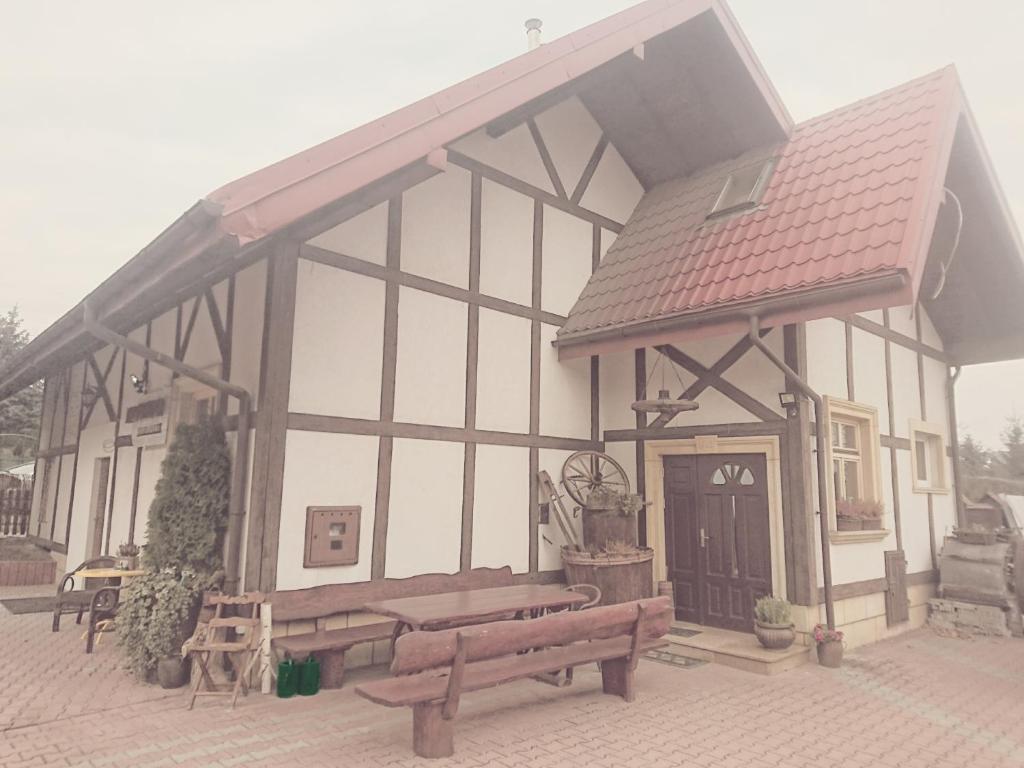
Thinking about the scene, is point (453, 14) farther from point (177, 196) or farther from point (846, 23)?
point (177, 196)

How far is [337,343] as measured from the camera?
598cm

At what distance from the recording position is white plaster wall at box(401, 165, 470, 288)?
6672 mm

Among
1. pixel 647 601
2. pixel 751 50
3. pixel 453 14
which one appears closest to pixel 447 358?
pixel 647 601

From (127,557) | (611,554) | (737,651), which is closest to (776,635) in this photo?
(737,651)

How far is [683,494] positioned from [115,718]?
5.75 meters

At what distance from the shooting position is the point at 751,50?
313 inches

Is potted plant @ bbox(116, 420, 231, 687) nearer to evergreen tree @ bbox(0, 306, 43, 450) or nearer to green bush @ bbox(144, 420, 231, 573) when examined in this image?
green bush @ bbox(144, 420, 231, 573)

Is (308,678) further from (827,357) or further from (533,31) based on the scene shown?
(533,31)

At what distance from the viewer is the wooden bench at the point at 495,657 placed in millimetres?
3895

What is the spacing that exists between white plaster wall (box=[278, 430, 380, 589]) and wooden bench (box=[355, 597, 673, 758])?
1537mm

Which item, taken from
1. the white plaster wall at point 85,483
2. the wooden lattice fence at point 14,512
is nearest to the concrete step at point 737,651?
the white plaster wall at point 85,483

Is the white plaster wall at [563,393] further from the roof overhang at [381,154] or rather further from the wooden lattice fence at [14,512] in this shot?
the wooden lattice fence at [14,512]

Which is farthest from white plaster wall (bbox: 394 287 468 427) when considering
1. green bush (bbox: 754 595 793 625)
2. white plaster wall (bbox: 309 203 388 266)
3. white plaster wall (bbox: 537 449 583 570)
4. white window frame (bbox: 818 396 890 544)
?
white window frame (bbox: 818 396 890 544)

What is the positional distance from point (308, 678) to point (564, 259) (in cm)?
542
